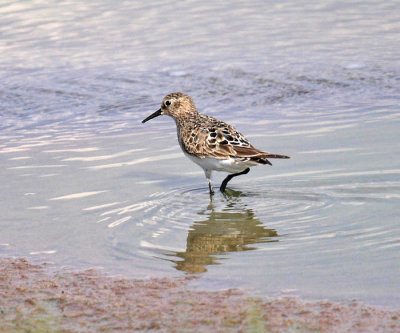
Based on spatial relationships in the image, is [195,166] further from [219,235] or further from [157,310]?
[157,310]

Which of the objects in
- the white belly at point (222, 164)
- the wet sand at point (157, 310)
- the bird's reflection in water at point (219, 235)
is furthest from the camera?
the white belly at point (222, 164)

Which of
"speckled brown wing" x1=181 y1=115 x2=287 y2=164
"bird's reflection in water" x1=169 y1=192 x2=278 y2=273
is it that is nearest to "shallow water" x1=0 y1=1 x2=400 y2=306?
"bird's reflection in water" x1=169 y1=192 x2=278 y2=273

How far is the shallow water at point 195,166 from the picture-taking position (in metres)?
6.14

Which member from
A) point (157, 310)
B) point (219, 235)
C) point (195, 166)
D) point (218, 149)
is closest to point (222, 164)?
point (218, 149)

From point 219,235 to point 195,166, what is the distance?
266cm

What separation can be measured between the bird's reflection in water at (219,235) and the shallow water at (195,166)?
0.08ft

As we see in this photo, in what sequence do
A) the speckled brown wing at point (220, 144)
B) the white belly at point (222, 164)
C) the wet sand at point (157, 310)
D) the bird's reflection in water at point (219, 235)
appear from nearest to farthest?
the wet sand at point (157, 310)
the bird's reflection in water at point (219, 235)
the speckled brown wing at point (220, 144)
the white belly at point (222, 164)

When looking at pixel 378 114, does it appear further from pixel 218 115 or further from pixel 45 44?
pixel 45 44

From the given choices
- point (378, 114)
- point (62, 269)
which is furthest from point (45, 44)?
point (62, 269)

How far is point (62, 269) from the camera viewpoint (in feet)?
19.5

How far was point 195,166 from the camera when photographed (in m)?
9.45

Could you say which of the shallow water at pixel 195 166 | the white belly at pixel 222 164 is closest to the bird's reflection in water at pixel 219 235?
the shallow water at pixel 195 166

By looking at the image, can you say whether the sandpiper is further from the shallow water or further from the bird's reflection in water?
the bird's reflection in water

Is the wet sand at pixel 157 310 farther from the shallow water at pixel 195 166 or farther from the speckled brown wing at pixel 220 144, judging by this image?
the speckled brown wing at pixel 220 144
